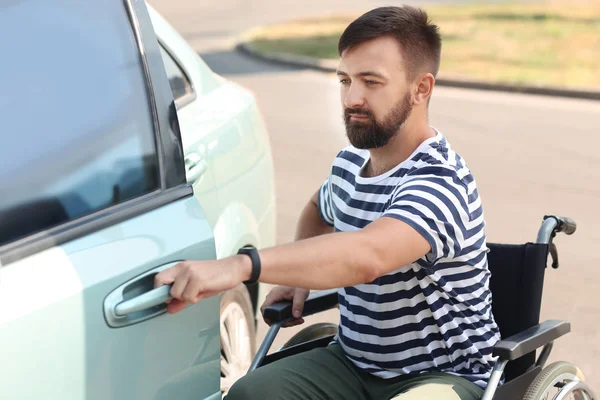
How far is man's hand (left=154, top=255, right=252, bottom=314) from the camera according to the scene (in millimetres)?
2094

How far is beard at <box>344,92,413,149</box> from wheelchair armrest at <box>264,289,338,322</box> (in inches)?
22.9

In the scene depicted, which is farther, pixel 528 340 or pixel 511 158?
pixel 511 158

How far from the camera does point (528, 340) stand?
2598mm

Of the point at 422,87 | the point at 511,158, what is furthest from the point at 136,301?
the point at 511,158

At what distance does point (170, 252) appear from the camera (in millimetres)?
2248

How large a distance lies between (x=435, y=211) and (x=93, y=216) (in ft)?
2.78

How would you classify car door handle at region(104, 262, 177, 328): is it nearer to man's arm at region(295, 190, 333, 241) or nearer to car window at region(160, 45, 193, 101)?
man's arm at region(295, 190, 333, 241)

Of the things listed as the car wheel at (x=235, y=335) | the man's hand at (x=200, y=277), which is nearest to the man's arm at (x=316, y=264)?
the man's hand at (x=200, y=277)

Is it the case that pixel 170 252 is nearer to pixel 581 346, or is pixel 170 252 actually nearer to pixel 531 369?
pixel 531 369

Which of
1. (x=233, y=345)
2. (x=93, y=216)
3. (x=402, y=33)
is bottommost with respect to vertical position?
(x=233, y=345)

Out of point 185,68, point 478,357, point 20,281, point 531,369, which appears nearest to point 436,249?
point 478,357

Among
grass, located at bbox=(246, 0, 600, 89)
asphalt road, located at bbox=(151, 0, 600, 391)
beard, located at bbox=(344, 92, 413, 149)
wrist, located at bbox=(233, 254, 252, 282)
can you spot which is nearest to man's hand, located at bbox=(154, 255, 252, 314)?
wrist, located at bbox=(233, 254, 252, 282)

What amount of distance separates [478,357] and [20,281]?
1.29 m

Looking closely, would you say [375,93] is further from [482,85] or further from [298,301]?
[482,85]
